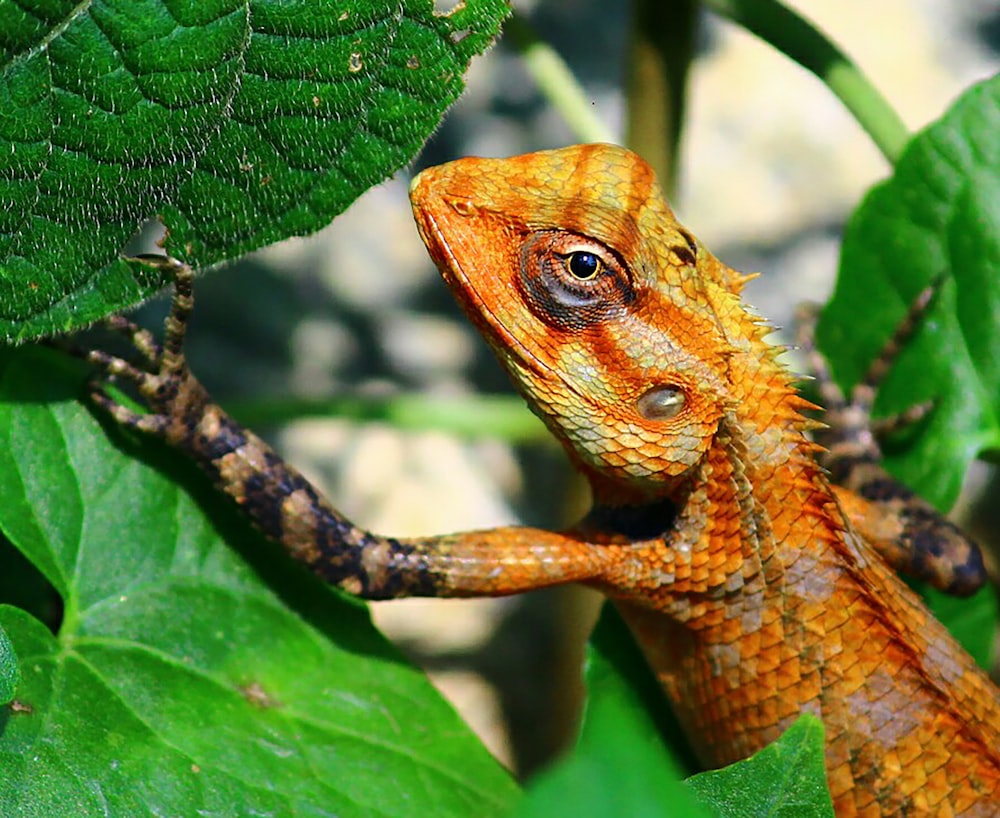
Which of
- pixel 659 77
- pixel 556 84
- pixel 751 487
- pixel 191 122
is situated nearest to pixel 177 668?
pixel 191 122

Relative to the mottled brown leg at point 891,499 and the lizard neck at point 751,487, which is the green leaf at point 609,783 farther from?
the mottled brown leg at point 891,499

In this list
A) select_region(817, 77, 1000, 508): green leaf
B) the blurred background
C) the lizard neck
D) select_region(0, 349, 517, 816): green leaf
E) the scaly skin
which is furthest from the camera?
the blurred background

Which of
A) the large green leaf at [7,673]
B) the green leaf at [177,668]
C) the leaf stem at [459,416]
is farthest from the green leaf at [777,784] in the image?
the leaf stem at [459,416]

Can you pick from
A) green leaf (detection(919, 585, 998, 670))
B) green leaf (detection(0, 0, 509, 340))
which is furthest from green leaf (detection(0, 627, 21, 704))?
green leaf (detection(919, 585, 998, 670))

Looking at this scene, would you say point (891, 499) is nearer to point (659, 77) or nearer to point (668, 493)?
point (668, 493)

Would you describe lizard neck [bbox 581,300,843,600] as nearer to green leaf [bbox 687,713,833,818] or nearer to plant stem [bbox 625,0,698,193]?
plant stem [bbox 625,0,698,193]

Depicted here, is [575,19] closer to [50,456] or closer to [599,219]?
[599,219]
